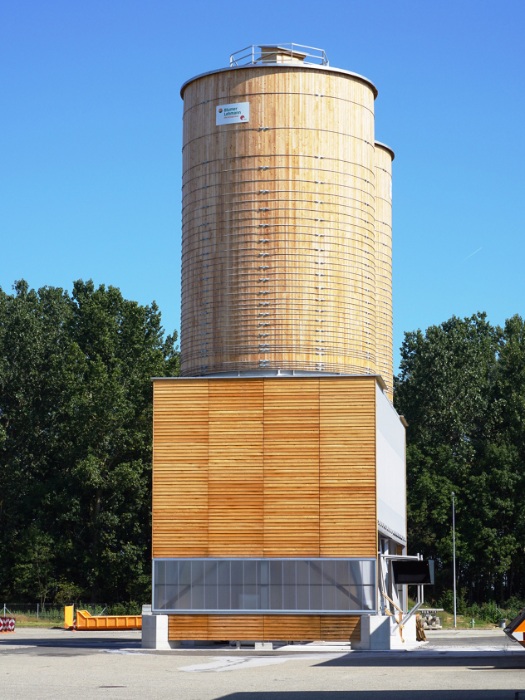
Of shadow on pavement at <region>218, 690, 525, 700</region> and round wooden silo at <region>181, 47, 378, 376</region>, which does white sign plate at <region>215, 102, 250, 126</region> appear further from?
shadow on pavement at <region>218, 690, 525, 700</region>

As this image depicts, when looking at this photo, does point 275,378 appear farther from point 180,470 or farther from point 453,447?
point 453,447

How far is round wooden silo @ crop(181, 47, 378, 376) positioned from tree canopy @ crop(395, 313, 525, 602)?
36.6 m

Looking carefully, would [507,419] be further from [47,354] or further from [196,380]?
[196,380]

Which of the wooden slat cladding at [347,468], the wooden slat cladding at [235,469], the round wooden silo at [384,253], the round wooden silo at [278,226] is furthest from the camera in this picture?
the round wooden silo at [384,253]

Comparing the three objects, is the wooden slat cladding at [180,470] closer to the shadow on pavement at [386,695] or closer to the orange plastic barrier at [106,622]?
the shadow on pavement at [386,695]

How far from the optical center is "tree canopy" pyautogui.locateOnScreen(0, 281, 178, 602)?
7450 centimetres

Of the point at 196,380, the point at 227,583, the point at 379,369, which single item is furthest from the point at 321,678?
the point at 379,369

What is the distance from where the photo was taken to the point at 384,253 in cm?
5569

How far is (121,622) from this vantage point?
61.2 metres

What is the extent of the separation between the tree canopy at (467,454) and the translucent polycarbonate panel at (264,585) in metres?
39.7

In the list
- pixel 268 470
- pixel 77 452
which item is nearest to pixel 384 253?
pixel 268 470

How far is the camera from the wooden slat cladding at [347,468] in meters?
40.8

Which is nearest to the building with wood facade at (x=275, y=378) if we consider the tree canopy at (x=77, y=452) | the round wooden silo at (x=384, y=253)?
the round wooden silo at (x=384, y=253)

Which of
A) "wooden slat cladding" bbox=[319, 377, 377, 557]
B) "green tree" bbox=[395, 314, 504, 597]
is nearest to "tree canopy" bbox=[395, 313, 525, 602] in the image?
"green tree" bbox=[395, 314, 504, 597]
